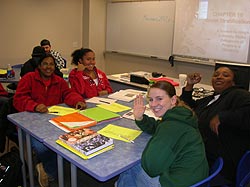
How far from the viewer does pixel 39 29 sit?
5.49 meters

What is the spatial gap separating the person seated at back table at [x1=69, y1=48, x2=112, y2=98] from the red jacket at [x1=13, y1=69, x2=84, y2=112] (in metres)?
0.21

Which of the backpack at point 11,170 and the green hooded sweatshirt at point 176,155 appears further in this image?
the backpack at point 11,170

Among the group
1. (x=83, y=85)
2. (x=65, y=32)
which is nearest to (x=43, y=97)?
(x=83, y=85)

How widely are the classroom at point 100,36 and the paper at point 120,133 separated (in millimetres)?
2840

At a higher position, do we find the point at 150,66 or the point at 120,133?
the point at 150,66

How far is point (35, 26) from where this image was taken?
5.42 meters

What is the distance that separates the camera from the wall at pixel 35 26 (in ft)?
16.7

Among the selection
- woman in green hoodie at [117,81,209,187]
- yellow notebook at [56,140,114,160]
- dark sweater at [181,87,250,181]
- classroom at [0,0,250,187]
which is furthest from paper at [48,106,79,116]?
classroom at [0,0,250,187]

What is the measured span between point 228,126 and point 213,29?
9.08ft

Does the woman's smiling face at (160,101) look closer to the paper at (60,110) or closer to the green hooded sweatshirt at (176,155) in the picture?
the green hooded sweatshirt at (176,155)

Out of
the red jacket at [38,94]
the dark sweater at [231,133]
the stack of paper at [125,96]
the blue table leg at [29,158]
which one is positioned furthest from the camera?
the stack of paper at [125,96]

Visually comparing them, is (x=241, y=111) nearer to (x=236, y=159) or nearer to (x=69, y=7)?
(x=236, y=159)

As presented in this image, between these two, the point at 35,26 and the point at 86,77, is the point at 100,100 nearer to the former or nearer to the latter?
the point at 86,77

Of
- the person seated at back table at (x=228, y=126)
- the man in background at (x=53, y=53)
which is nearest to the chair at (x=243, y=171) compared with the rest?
the person seated at back table at (x=228, y=126)
